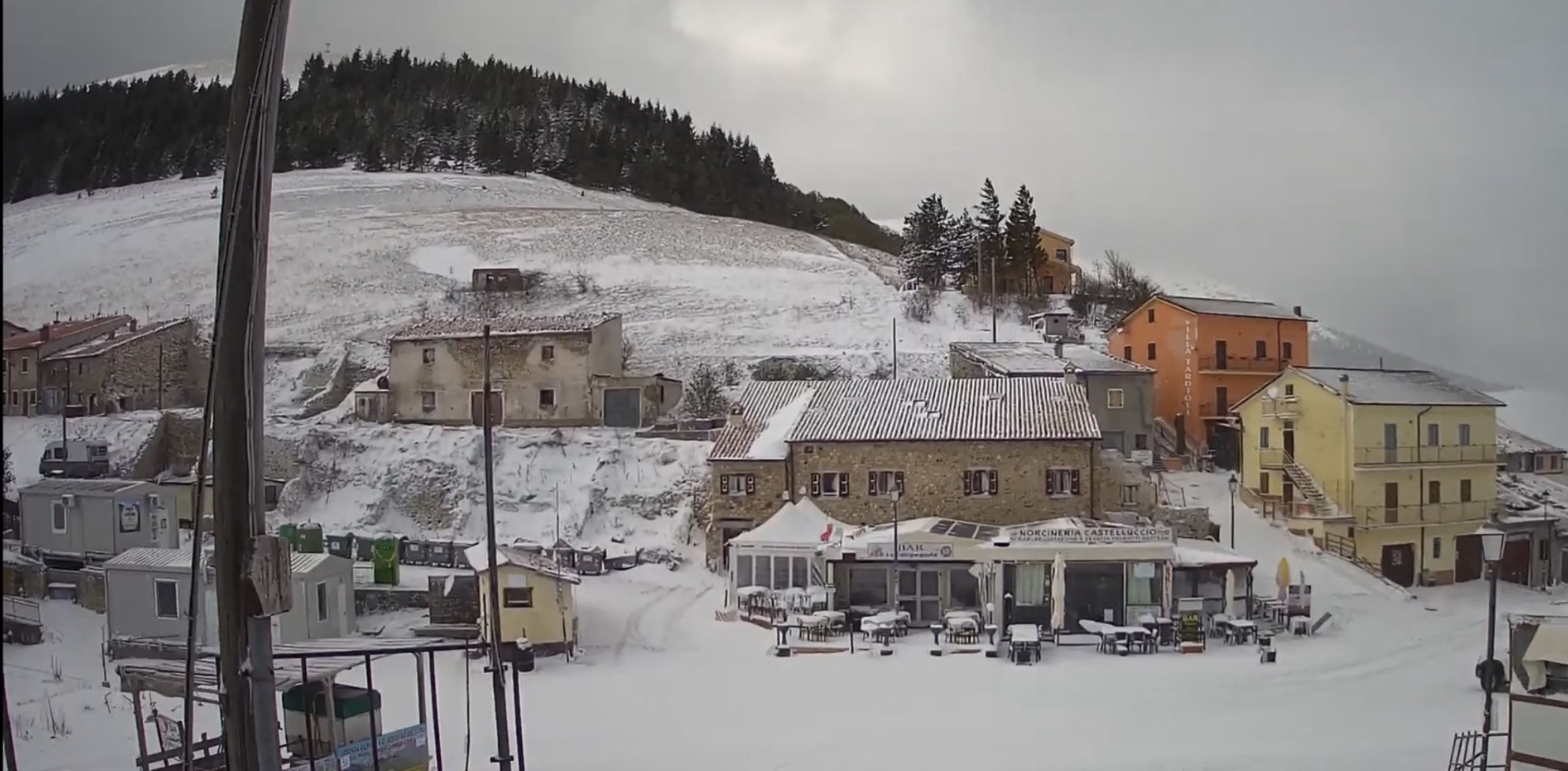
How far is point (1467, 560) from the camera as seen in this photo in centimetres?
657

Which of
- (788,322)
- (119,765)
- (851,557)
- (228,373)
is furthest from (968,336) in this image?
→ (228,373)

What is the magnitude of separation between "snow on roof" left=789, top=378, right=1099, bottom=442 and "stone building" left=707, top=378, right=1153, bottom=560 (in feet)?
0.04

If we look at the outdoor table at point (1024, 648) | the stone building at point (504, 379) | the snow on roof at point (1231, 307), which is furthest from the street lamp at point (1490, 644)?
the stone building at point (504, 379)

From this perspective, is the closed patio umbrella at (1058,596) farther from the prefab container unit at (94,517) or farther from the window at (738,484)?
the prefab container unit at (94,517)

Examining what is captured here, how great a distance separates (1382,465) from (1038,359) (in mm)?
3906

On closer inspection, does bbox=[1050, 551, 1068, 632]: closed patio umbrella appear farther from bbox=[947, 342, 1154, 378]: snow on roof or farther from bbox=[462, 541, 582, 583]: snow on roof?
bbox=[947, 342, 1154, 378]: snow on roof

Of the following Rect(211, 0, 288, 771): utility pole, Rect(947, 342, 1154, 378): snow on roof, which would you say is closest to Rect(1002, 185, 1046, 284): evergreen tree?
Rect(947, 342, 1154, 378): snow on roof

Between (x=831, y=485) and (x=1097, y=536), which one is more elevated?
(x=831, y=485)

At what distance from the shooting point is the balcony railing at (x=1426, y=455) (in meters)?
6.14

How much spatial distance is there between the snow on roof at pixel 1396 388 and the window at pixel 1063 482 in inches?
71.4

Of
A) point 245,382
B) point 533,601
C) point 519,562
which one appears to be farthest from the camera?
point 519,562

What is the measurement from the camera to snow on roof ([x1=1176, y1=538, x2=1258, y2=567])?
6.85 meters

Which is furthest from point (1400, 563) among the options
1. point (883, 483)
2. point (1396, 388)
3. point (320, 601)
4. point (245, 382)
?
point (245, 382)

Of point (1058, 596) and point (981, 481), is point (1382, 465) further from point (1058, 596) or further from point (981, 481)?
point (981, 481)
